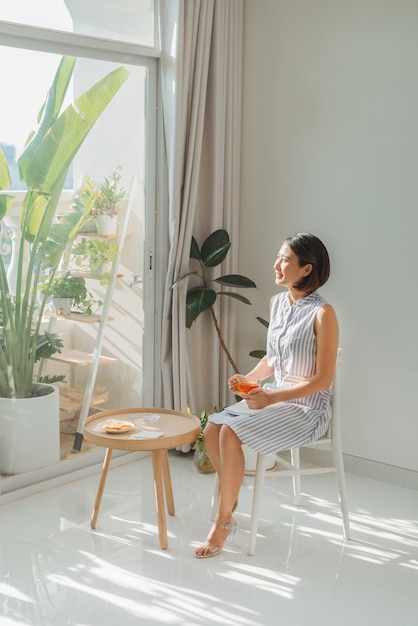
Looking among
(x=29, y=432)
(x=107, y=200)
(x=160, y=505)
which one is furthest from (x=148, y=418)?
(x=107, y=200)

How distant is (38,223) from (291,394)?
4.78 feet

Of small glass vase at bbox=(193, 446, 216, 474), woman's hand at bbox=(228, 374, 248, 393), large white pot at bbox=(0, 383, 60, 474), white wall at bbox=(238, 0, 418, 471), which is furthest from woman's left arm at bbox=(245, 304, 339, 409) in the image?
large white pot at bbox=(0, 383, 60, 474)

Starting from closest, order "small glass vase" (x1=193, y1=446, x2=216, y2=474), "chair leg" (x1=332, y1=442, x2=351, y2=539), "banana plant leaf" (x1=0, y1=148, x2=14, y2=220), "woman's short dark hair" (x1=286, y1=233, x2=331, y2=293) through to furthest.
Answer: "woman's short dark hair" (x1=286, y1=233, x2=331, y2=293), "chair leg" (x1=332, y1=442, x2=351, y2=539), "banana plant leaf" (x1=0, y1=148, x2=14, y2=220), "small glass vase" (x1=193, y1=446, x2=216, y2=474)

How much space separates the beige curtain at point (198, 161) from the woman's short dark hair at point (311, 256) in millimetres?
1045

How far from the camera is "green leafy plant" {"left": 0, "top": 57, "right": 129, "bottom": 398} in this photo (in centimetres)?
373

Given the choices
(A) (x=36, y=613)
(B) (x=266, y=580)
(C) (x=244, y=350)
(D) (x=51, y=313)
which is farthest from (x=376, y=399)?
(A) (x=36, y=613)

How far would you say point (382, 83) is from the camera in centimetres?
391

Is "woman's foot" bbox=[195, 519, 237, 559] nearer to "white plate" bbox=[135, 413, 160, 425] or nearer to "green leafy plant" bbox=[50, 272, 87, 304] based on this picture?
"white plate" bbox=[135, 413, 160, 425]

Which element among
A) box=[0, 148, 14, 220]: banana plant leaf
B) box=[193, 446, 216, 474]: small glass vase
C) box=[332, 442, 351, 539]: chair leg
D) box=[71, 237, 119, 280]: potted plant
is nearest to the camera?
box=[332, 442, 351, 539]: chair leg

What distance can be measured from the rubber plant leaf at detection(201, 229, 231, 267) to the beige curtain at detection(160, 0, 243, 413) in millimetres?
100

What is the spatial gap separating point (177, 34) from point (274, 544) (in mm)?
2468

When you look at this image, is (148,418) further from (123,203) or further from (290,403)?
(123,203)

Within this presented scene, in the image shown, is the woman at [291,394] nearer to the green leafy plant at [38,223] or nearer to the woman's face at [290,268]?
the woman's face at [290,268]

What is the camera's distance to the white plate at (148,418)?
11.3 feet
